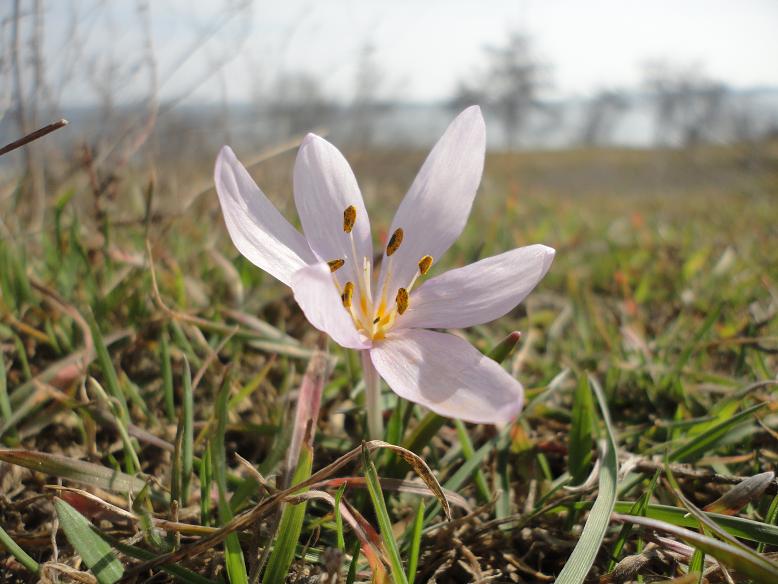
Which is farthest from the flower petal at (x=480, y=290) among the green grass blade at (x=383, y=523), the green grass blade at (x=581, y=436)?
the green grass blade at (x=581, y=436)

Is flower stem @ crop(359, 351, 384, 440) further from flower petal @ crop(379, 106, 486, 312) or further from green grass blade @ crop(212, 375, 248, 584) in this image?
green grass blade @ crop(212, 375, 248, 584)

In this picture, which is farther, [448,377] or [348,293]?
[348,293]

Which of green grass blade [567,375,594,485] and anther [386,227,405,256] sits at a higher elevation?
anther [386,227,405,256]

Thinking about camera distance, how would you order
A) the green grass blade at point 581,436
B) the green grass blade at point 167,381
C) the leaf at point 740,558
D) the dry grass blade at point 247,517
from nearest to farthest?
the leaf at point 740,558, the dry grass blade at point 247,517, the green grass blade at point 581,436, the green grass blade at point 167,381

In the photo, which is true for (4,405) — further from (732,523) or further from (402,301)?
(732,523)

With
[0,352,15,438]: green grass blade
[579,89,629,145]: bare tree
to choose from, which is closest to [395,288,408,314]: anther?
[0,352,15,438]: green grass blade

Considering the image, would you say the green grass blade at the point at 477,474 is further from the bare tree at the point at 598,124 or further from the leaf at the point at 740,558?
the bare tree at the point at 598,124

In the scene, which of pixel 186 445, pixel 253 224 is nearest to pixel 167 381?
pixel 186 445
